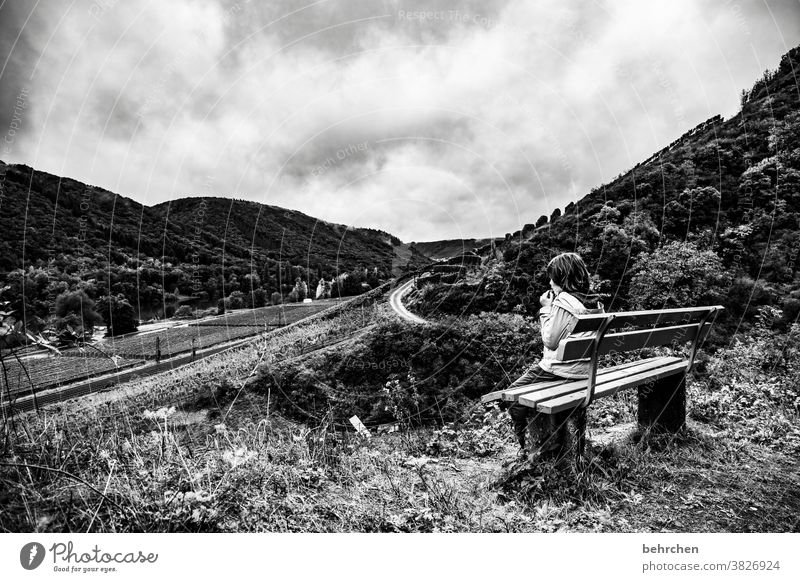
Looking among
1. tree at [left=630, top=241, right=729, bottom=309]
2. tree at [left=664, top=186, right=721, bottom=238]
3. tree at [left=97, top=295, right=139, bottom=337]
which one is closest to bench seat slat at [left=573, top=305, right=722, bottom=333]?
tree at [left=630, top=241, right=729, bottom=309]

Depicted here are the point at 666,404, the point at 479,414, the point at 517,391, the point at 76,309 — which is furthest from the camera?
the point at 479,414

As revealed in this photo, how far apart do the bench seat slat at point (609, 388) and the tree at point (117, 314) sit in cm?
702

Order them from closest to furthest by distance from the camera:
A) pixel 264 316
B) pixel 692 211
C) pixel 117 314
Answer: pixel 117 314
pixel 692 211
pixel 264 316

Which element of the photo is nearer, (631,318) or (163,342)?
(631,318)

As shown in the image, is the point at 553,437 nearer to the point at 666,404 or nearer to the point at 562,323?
the point at 562,323

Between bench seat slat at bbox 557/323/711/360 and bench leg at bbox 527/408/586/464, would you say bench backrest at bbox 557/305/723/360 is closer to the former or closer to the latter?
bench seat slat at bbox 557/323/711/360

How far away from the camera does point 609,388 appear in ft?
9.20

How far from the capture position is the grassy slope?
239 centimetres

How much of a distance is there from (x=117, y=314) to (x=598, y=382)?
25.3ft

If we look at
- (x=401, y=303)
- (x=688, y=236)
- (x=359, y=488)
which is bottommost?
(x=359, y=488)

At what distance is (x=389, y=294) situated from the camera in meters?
10.2

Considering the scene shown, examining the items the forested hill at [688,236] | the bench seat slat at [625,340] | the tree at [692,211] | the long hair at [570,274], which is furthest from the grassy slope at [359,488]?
the tree at [692,211]

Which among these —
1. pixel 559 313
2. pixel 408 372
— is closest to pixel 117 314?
pixel 408 372

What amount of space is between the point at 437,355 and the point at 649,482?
3.83m
